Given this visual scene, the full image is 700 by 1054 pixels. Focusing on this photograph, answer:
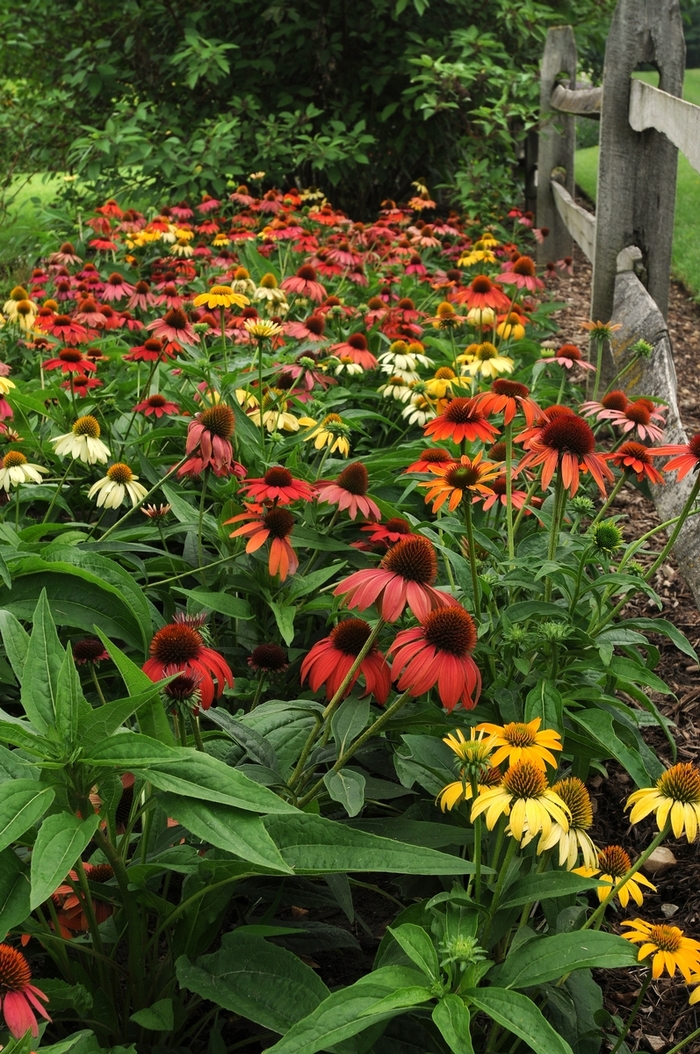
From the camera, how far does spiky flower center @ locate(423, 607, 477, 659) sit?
1.27m

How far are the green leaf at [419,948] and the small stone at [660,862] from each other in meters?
0.84

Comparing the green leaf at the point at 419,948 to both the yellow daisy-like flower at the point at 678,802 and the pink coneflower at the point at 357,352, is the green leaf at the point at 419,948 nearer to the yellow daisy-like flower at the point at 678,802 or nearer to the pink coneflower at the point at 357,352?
the yellow daisy-like flower at the point at 678,802

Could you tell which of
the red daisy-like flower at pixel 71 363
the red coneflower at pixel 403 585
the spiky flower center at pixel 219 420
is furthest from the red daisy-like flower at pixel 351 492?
the red daisy-like flower at pixel 71 363

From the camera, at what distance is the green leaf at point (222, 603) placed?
1807 millimetres

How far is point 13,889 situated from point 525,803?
584mm

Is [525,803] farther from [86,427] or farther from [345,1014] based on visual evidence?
[86,427]

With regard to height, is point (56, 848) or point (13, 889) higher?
point (56, 848)

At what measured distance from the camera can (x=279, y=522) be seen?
1.73 m

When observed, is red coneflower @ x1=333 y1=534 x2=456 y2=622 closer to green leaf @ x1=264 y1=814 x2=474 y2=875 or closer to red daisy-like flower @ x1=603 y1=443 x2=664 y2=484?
green leaf @ x1=264 y1=814 x2=474 y2=875

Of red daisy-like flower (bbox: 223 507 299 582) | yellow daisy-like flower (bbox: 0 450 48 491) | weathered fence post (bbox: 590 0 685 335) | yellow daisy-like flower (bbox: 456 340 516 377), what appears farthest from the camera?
weathered fence post (bbox: 590 0 685 335)

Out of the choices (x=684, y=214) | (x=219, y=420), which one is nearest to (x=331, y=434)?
(x=219, y=420)

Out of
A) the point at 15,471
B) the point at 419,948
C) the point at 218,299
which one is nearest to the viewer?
the point at 419,948

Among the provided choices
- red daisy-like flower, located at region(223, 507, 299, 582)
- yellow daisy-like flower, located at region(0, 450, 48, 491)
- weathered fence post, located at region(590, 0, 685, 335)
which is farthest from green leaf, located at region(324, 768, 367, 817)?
weathered fence post, located at region(590, 0, 685, 335)

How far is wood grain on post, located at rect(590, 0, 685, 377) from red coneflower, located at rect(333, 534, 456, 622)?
7.96 feet
